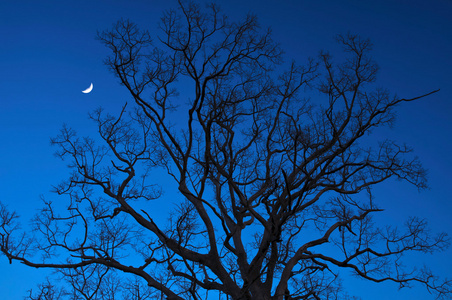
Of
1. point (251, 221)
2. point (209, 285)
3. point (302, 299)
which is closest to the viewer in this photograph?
point (302, 299)

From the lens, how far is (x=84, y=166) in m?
11.6

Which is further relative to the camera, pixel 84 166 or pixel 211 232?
pixel 84 166

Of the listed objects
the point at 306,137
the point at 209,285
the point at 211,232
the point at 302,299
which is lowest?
the point at 302,299

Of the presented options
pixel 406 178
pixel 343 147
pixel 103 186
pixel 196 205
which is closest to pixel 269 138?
pixel 343 147

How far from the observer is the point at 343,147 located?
34.4 feet

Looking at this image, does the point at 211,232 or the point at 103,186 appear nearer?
the point at 211,232

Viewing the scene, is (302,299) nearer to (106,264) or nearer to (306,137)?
(306,137)

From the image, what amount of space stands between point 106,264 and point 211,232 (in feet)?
8.56

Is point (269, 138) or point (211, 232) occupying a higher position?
point (269, 138)

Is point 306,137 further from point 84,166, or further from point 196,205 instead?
point 84,166

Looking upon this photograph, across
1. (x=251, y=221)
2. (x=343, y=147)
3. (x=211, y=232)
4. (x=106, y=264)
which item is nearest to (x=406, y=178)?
(x=343, y=147)

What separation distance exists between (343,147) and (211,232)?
12.5 feet

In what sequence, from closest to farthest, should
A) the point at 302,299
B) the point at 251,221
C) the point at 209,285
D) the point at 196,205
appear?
the point at 302,299 → the point at 209,285 → the point at 196,205 → the point at 251,221

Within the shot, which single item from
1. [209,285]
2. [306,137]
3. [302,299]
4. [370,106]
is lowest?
[302,299]
